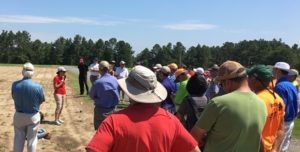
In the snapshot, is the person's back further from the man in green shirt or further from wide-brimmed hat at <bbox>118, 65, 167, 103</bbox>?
wide-brimmed hat at <bbox>118, 65, 167, 103</bbox>

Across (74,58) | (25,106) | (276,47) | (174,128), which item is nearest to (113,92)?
(25,106)

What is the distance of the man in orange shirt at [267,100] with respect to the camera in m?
5.02

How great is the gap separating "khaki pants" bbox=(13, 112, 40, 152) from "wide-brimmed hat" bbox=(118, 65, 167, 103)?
211 inches

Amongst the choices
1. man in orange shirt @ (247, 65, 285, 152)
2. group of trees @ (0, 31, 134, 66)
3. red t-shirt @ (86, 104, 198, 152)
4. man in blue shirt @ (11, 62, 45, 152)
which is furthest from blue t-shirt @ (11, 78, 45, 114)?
group of trees @ (0, 31, 134, 66)

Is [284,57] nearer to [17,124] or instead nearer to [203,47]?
[203,47]

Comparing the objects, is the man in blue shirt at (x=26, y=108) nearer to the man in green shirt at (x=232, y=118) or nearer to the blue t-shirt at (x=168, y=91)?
the blue t-shirt at (x=168, y=91)

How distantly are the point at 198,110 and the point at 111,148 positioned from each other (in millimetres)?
2278

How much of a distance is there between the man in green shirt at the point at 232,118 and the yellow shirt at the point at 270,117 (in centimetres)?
65

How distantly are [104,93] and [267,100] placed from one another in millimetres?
4659

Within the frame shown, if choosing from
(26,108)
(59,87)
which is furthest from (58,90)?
(26,108)

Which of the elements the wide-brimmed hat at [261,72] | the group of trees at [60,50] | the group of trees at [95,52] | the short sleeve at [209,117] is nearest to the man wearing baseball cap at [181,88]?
the wide-brimmed hat at [261,72]

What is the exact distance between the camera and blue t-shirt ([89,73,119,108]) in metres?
9.19

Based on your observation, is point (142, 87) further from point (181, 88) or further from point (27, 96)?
point (181, 88)

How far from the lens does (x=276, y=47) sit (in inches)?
5664
